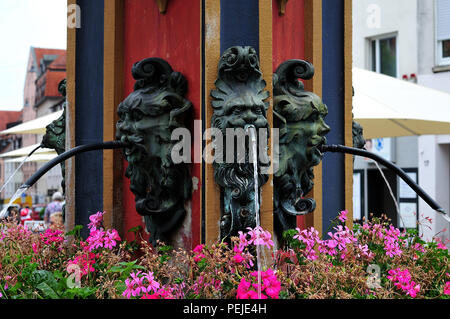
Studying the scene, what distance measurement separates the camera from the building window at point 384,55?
15.5 metres

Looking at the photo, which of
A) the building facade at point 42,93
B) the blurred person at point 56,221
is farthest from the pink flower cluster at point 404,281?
the building facade at point 42,93

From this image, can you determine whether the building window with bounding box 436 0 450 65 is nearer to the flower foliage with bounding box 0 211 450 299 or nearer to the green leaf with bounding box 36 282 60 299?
the flower foliage with bounding box 0 211 450 299

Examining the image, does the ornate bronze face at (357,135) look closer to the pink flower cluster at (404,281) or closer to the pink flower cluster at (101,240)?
the pink flower cluster at (404,281)

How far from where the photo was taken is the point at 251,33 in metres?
2.89

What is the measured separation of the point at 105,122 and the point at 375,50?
1350cm

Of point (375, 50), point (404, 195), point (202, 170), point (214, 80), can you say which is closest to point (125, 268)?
point (202, 170)

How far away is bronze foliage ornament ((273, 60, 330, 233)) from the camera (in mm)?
2969

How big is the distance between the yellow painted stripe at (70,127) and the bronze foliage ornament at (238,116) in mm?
1183

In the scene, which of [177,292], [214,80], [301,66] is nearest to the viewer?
[177,292]

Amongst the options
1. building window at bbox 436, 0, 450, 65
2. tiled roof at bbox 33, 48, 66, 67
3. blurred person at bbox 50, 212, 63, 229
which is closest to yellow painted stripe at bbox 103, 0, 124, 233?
blurred person at bbox 50, 212, 63, 229

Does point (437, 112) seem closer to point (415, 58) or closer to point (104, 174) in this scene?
point (104, 174)

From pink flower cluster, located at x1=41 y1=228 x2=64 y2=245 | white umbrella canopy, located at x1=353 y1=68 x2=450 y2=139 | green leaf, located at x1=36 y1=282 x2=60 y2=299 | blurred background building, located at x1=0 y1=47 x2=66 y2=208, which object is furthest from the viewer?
blurred background building, located at x1=0 y1=47 x2=66 y2=208

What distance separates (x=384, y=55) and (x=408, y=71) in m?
1.09

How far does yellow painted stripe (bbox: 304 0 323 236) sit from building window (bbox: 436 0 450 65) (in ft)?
38.1
